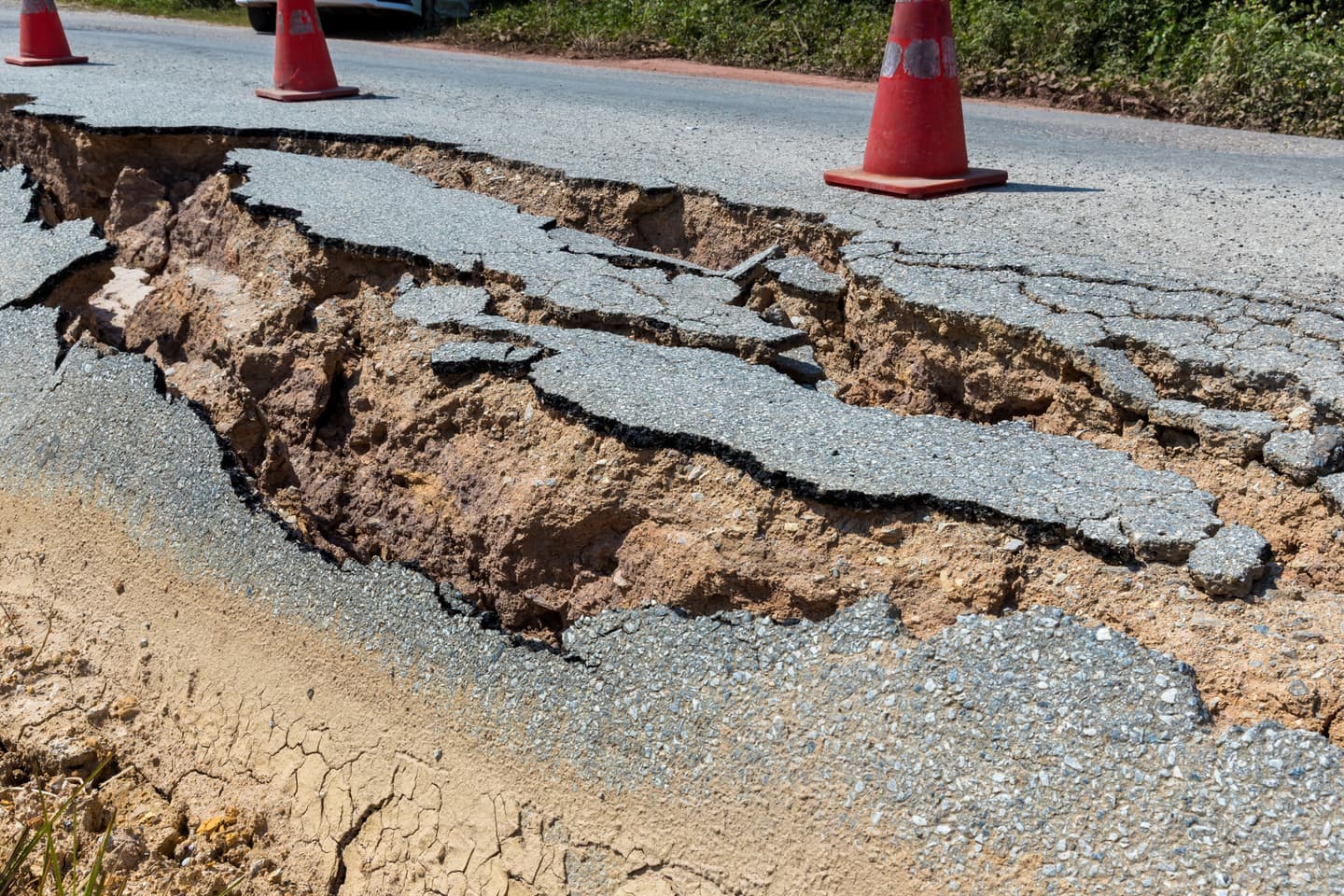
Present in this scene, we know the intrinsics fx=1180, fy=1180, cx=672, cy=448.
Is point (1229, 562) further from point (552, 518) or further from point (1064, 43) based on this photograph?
point (1064, 43)

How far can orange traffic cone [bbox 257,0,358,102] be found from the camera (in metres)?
6.24

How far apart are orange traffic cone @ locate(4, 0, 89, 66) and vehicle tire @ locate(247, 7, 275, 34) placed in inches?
196

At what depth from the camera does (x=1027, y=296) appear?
10.3ft

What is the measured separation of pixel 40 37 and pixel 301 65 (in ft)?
8.09

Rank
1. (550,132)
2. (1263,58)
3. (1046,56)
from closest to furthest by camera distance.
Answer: (550,132)
(1263,58)
(1046,56)

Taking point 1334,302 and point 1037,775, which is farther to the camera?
point 1334,302

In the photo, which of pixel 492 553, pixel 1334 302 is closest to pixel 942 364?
pixel 1334 302

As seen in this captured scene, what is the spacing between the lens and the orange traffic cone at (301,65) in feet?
20.5

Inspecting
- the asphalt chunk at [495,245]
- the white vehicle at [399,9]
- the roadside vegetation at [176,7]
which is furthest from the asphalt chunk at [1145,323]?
the roadside vegetation at [176,7]

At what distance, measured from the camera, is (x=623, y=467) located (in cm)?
261

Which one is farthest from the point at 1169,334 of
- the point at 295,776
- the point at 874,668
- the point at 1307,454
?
the point at 295,776

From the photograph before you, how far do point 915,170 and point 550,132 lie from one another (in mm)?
1745

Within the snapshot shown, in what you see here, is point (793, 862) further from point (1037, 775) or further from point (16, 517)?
point (16, 517)

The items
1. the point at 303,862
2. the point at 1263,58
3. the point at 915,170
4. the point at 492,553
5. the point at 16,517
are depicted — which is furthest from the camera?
the point at 1263,58
